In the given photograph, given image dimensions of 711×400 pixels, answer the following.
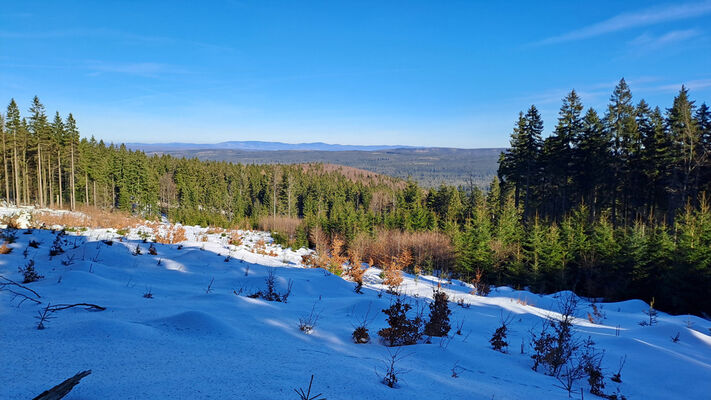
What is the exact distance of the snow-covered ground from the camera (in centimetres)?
214

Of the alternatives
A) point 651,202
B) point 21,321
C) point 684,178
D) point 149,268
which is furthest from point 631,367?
point 651,202

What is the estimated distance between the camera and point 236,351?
2787mm

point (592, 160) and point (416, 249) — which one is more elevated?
point (592, 160)

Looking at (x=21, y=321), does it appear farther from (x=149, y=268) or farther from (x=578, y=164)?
(x=578, y=164)

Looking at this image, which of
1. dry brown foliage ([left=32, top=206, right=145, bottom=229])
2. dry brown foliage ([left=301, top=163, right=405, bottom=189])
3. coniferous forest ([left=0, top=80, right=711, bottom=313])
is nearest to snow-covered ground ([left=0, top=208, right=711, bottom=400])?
dry brown foliage ([left=32, top=206, right=145, bottom=229])

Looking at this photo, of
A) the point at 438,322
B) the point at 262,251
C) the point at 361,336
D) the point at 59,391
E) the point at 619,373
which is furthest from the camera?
the point at 262,251

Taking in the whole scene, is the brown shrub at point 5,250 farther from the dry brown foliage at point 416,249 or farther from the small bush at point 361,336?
the dry brown foliage at point 416,249

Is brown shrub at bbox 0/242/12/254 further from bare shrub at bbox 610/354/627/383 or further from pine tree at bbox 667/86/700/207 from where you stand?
pine tree at bbox 667/86/700/207

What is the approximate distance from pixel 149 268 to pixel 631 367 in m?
8.34

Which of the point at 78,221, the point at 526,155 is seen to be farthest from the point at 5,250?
the point at 526,155

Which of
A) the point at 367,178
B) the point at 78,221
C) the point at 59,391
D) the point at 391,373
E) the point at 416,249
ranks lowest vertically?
the point at 416,249

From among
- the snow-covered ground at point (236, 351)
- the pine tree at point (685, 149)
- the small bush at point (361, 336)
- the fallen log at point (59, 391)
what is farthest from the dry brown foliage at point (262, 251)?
the pine tree at point (685, 149)

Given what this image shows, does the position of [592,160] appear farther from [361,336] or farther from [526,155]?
[361,336]

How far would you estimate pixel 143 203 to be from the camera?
57.6 meters
